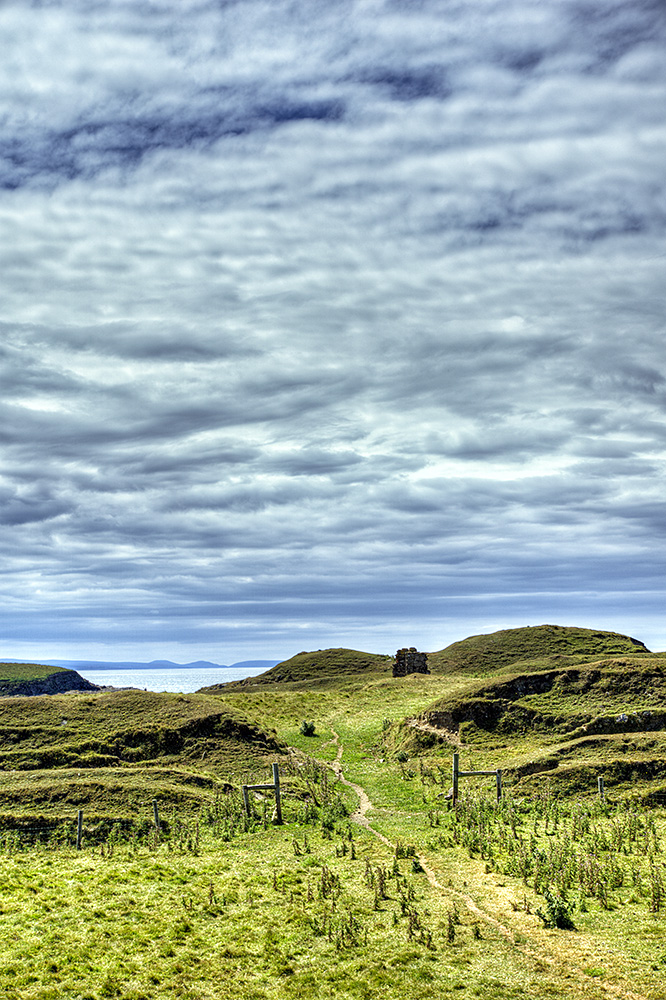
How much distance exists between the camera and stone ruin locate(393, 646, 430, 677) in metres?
105

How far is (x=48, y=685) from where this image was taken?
565 ft

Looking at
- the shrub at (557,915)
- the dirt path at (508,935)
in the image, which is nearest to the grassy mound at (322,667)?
the dirt path at (508,935)

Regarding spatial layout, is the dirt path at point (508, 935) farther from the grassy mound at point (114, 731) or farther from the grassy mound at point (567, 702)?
the grassy mound at point (567, 702)

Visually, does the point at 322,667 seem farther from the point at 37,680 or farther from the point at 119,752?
the point at 119,752

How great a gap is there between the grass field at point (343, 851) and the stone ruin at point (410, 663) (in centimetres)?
4732

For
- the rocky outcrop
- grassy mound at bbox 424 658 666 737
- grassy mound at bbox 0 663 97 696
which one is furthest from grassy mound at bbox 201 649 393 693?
grassy mound at bbox 424 658 666 737

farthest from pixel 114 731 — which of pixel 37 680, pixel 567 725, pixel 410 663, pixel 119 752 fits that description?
pixel 37 680

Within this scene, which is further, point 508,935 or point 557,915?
point 557,915

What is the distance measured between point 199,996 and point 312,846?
13750 millimetres

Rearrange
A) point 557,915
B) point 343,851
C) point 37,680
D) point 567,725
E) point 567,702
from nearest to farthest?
point 557,915 → point 343,851 → point 567,725 → point 567,702 → point 37,680

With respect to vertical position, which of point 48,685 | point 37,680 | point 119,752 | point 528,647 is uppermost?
point 528,647

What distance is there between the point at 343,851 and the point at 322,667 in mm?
129205

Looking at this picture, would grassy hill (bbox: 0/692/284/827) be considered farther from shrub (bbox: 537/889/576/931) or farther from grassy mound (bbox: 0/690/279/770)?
shrub (bbox: 537/889/576/931)

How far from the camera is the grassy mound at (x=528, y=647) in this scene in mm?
117688
